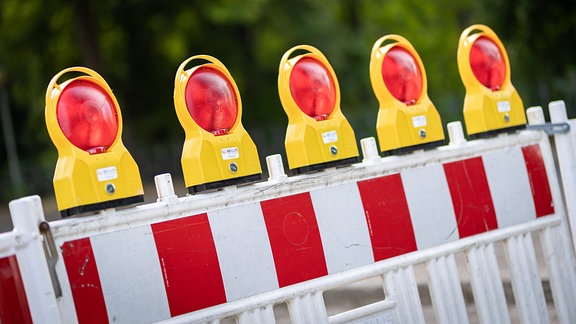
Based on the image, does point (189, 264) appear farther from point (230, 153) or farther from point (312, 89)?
point (312, 89)

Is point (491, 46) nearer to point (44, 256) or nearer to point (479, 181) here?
point (479, 181)

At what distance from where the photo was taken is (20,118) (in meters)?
37.1

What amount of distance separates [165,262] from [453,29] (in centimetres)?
4565

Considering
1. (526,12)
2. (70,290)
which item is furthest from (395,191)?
(526,12)

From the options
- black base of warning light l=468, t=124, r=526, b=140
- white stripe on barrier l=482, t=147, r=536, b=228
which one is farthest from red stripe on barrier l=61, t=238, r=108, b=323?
black base of warning light l=468, t=124, r=526, b=140

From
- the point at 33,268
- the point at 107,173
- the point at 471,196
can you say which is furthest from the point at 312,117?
the point at 33,268

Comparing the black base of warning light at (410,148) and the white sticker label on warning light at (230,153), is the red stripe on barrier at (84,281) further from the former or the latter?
the black base of warning light at (410,148)

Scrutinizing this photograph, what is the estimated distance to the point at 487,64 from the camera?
4.34 metres

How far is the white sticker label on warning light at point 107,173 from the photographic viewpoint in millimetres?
3098

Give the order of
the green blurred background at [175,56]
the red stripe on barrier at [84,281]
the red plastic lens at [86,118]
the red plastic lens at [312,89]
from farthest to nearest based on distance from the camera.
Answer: the green blurred background at [175,56] < the red plastic lens at [312,89] < the red plastic lens at [86,118] < the red stripe on barrier at [84,281]

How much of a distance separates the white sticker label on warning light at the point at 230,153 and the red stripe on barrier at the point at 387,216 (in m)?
0.53

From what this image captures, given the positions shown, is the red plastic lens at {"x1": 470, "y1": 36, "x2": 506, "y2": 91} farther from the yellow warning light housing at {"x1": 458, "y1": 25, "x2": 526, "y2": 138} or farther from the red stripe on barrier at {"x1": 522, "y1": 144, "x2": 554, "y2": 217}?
the red stripe on barrier at {"x1": 522, "y1": 144, "x2": 554, "y2": 217}

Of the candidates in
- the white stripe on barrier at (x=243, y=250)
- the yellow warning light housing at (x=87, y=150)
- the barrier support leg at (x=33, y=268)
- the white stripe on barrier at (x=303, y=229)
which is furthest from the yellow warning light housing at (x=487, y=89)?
the barrier support leg at (x=33, y=268)

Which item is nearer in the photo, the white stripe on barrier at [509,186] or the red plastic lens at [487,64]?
the white stripe on barrier at [509,186]
